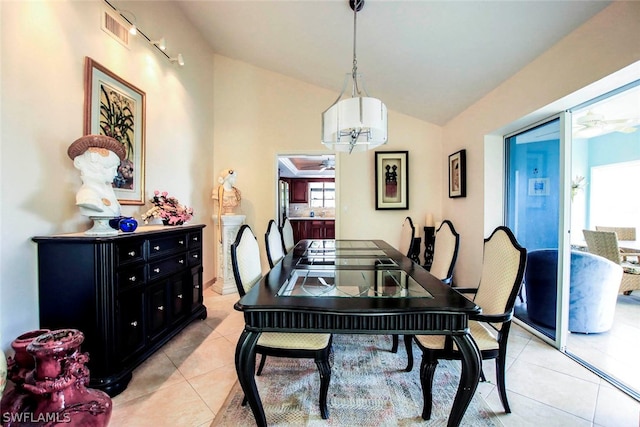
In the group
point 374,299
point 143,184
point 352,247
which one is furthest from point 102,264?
point 352,247

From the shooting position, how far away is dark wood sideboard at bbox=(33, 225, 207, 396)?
5.48 ft

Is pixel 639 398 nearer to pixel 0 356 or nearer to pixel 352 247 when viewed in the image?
pixel 352 247

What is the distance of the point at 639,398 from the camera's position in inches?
65.2

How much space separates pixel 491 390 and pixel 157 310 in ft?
8.16

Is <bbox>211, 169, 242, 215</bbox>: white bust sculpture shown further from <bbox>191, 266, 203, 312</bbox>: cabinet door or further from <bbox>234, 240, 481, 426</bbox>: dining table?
<bbox>234, 240, 481, 426</bbox>: dining table

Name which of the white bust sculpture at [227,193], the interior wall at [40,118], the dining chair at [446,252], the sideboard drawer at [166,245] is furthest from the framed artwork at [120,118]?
the dining chair at [446,252]

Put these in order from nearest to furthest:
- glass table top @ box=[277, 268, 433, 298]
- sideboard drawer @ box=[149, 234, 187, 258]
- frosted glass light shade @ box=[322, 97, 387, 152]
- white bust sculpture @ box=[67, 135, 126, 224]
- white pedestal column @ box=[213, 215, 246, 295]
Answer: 1. glass table top @ box=[277, 268, 433, 298]
2. white bust sculpture @ box=[67, 135, 126, 224]
3. frosted glass light shade @ box=[322, 97, 387, 152]
4. sideboard drawer @ box=[149, 234, 187, 258]
5. white pedestal column @ box=[213, 215, 246, 295]

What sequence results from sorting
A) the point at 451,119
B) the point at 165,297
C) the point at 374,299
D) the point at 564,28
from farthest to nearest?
the point at 451,119, the point at 165,297, the point at 564,28, the point at 374,299

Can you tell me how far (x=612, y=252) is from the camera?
3023 mm

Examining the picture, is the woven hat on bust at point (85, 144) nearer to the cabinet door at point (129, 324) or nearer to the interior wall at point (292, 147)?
the cabinet door at point (129, 324)

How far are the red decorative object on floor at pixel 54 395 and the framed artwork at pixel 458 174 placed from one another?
391cm

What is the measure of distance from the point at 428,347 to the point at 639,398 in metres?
1.43

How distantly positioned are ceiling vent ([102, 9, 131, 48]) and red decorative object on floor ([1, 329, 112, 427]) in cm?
241

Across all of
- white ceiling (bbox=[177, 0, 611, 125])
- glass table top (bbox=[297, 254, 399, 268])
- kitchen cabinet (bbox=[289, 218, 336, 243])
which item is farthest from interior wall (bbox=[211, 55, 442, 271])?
kitchen cabinet (bbox=[289, 218, 336, 243])
